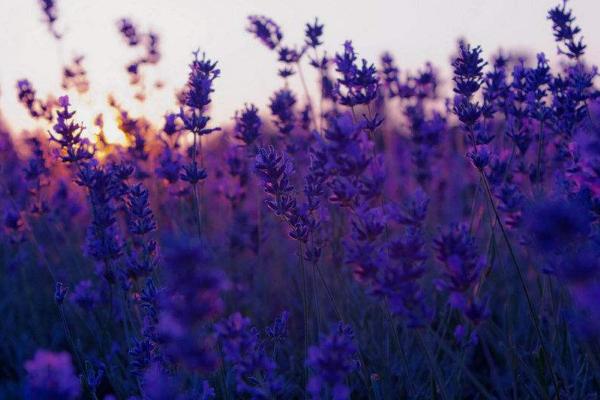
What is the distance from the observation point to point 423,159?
452 centimetres

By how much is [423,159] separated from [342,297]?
53.3 inches

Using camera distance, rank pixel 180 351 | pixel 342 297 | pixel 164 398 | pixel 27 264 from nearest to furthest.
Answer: pixel 180 351, pixel 164 398, pixel 342 297, pixel 27 264

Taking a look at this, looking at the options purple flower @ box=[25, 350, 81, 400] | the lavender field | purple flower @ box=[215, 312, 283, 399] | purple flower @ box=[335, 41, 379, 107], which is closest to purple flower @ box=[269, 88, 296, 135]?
the lavender field

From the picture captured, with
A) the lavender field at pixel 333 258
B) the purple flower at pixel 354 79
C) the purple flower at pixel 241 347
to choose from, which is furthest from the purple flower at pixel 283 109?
the purple flower at pixel 241 347

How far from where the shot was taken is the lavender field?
1485 millimetres

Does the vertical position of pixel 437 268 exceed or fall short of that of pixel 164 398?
it exceeds it

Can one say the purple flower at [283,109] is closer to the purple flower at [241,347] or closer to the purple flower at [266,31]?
the purple flower at [266,31]

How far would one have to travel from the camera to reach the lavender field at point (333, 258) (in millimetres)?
1485

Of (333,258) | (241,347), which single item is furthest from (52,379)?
(333,258)

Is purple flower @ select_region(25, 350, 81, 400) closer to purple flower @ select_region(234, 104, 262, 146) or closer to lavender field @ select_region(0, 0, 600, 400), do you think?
lavender field @ select_region(0, 0, 600, 400)

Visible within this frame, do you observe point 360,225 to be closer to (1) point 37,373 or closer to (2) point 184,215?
(1) point 37,373

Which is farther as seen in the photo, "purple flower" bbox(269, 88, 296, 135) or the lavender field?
"purple flower" bbox(269, 88, 296, 135)

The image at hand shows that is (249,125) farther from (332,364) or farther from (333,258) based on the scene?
(332,364)

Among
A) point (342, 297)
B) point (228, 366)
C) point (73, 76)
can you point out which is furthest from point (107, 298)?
point (73, 76)
